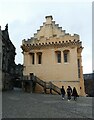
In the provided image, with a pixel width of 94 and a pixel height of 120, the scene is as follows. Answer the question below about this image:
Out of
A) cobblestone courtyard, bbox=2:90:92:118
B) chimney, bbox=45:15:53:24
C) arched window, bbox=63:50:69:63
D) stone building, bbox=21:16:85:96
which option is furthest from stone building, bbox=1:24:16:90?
cobblestone courtyard, bbox=2:90:92:118

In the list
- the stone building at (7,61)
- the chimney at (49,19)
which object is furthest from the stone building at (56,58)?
the chimney at (49,19)

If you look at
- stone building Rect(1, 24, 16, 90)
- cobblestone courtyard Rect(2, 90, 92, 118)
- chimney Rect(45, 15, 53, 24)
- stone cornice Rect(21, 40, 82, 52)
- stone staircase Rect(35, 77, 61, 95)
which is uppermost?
chimney Rect(45, 15, 53, 24)

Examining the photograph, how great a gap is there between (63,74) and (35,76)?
17.5 feet

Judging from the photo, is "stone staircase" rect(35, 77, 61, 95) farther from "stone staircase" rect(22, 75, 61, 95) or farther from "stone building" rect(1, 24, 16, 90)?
"stone building" rect(1, 24, 16, 90)

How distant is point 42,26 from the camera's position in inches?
1964

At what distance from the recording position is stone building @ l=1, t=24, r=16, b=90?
39531mm

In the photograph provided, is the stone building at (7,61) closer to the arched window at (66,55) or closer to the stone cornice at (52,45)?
the stone cornice at (52,45)

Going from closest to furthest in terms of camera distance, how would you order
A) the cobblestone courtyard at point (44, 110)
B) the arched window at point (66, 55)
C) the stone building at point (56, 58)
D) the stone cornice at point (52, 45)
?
1. the cobblestone courtyard at point (44, 110)
2. the stone building at point (56, 58)
3. the stone cornice at point (52, 45)
4. the arched window at point (66, 55)

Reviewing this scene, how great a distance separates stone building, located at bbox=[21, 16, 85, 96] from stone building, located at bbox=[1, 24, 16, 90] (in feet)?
9.22

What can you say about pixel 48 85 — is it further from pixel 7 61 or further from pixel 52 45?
pixel 7 61

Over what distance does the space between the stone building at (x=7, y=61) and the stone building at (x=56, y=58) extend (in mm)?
2809

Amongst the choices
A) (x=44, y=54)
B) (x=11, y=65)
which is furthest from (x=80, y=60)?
(x=11, y=65)

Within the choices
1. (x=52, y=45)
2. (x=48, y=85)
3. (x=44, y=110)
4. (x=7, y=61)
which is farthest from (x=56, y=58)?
(x=44, y=110)

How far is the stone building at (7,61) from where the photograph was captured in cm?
3953
